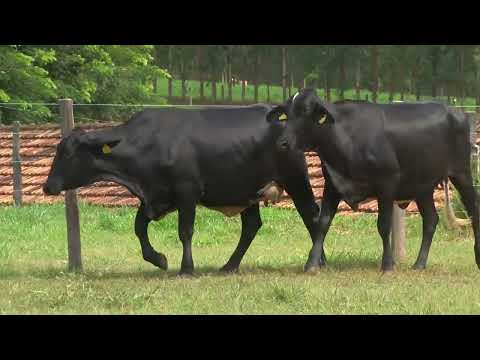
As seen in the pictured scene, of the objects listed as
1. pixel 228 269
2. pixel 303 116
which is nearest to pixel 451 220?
pixel 303 116

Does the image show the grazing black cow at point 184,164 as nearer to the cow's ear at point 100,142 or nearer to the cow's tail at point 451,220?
the cow's ear at point 100,142

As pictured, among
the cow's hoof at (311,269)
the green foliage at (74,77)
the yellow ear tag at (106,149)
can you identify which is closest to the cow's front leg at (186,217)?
the yellow ear tag at (106,149)

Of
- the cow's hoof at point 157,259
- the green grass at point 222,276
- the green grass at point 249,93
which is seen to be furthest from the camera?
the green grass at point 249,93

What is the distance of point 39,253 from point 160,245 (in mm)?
1895

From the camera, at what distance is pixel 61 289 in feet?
31.3

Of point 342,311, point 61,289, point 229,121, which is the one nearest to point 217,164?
point 229,121

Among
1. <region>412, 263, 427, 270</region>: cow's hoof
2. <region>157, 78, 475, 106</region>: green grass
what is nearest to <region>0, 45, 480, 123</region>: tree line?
<region>157, 78, 475, 106</region>: green grass

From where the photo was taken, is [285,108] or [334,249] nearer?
[285,108]

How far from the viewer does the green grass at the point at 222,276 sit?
8.67m

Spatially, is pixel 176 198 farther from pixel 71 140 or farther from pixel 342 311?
pixel 342 311

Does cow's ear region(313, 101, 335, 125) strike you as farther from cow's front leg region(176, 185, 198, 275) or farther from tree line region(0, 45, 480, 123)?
tree line region(0, 45, 480, 123)

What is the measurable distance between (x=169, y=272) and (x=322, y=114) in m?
2.44

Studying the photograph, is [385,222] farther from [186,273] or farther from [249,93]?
[249,93]

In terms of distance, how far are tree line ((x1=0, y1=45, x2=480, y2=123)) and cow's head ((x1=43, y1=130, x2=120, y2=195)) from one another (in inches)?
278
